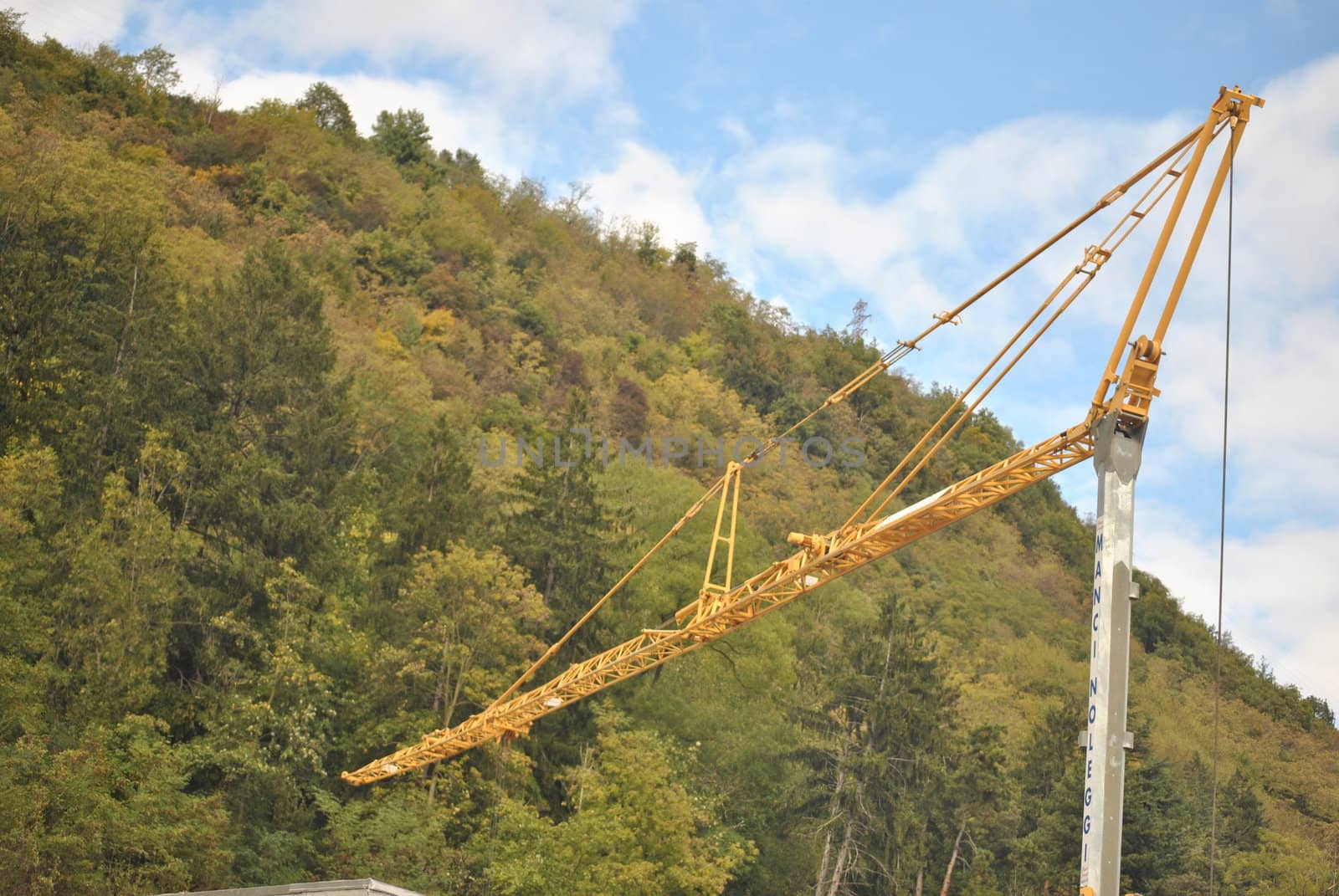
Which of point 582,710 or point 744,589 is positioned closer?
point 744,589

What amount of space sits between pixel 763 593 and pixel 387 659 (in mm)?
13344

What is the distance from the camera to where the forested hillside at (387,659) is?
3578 centimetres

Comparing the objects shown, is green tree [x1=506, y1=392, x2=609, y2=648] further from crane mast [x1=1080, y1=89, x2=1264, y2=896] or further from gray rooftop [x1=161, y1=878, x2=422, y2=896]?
crane mast [x1=1080, y1=89, x2=1264, y2=896]

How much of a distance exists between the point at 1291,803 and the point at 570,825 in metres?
36.7

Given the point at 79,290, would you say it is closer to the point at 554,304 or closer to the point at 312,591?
the point at 312,591

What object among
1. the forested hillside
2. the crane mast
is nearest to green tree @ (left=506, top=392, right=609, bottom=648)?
the forested hillside

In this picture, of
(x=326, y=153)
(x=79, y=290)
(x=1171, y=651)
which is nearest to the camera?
(x=79, y=290)

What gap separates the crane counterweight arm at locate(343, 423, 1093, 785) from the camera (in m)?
25.1

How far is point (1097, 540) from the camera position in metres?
18.5

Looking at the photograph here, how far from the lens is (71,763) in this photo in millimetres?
30656

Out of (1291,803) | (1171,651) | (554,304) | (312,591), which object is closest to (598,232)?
(554,304)

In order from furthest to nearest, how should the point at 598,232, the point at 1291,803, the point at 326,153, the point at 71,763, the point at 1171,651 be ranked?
1. the point at 598,232
2. the point at 326,153
3. the point at 1171,651
4. the point at 1291,803
5. the point at 71,763

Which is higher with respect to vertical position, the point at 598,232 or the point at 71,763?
the point at 598,232

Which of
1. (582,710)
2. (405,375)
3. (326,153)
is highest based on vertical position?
(326,153)
